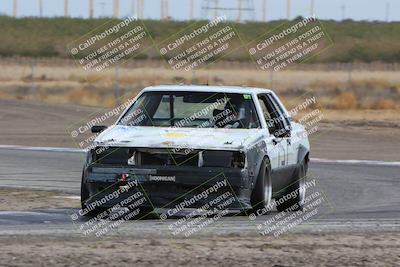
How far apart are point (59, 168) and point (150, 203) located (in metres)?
8.48

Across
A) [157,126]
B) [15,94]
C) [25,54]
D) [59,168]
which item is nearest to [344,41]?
[25,54]

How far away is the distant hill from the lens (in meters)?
92.5

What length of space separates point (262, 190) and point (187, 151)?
98cm

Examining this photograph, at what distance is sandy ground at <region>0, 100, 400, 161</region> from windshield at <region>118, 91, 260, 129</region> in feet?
38.4

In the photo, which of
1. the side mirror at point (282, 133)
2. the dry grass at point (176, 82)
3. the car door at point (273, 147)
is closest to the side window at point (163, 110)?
the car door at point (273, 147)

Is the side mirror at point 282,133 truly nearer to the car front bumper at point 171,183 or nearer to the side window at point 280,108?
the side window at point 280,108

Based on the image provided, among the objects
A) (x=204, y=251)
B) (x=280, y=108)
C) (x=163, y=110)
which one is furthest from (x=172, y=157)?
(x=204, y=251)

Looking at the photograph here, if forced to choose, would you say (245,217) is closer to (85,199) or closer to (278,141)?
(278,141)

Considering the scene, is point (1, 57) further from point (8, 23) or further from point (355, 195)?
point (355, 195)

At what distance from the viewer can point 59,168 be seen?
2062 cm

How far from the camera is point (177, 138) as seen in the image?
12.5 m

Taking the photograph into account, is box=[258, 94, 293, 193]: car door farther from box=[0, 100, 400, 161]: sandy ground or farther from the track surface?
box=[0, 100, 400, 161]: sandy ground

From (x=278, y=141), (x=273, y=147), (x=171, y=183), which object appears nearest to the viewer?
(x=171, y=183)

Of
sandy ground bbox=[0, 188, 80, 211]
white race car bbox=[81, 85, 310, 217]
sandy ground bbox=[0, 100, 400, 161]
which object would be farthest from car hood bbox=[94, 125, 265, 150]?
sandy ground bbox=[0, 100, 400, 161]
